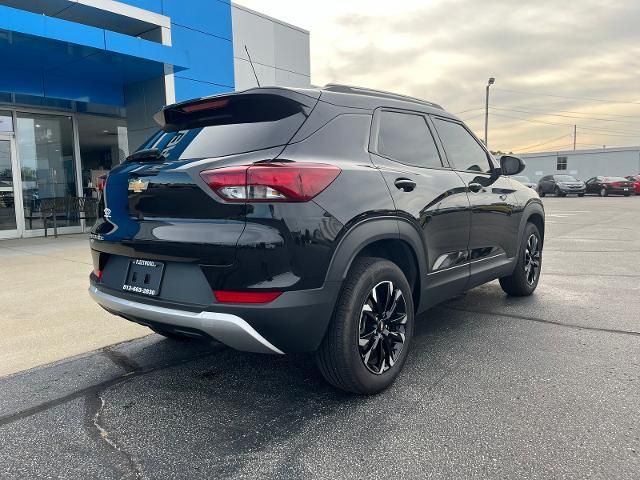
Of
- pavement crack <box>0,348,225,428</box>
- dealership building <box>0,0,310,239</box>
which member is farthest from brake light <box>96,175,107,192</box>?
dealership building <box>0,0,310,239</box>

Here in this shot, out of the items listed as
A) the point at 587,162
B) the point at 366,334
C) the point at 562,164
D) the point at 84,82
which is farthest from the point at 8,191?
the point at 562,164

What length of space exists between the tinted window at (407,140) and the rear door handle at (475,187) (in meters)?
0.41

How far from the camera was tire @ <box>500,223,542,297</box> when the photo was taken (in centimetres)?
506

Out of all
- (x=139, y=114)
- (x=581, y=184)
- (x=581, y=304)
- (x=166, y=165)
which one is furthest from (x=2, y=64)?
(x=581, y=184)

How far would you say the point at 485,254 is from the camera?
424cm

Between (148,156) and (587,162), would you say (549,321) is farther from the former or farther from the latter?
(587,162)

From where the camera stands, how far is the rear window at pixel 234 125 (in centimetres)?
280

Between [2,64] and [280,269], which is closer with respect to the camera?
[280,269]

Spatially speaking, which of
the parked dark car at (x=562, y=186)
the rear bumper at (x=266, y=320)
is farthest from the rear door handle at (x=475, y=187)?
the parked dark car at (x=562, y=186)

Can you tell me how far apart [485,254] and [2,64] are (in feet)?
34.2

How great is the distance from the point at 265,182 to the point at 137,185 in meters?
0.90

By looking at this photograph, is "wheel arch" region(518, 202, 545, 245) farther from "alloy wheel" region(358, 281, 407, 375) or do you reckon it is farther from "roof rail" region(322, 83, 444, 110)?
"alloy wheel" region(358, 281, 407, 375)

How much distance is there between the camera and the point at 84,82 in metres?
11.4

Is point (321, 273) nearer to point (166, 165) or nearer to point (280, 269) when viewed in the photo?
point (280, 269)
